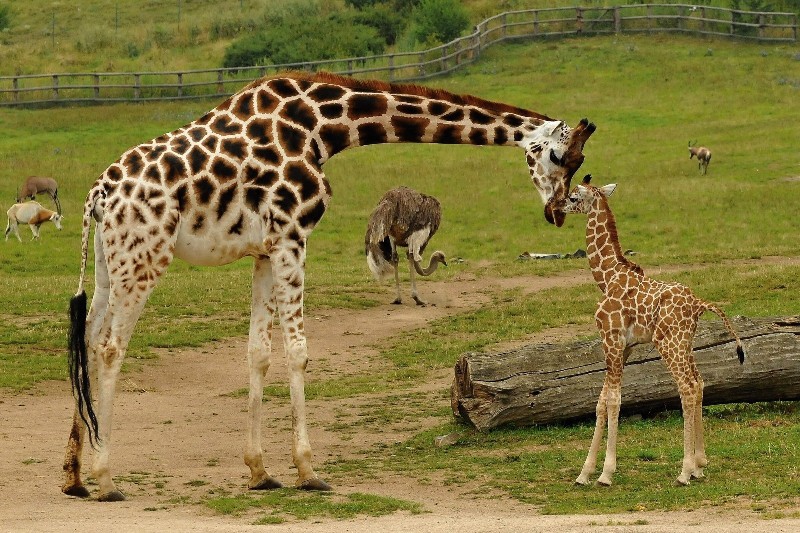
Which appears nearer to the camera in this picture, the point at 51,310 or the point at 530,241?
the point at 51,310

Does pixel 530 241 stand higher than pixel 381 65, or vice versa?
pixel 381 65

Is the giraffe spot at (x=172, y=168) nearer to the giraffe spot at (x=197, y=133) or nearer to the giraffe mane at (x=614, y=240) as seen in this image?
the giraffe spot at (x=197, y=133)

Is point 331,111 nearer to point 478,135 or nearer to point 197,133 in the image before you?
point 197,133

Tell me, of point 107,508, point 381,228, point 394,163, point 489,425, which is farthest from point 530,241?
point 107,508

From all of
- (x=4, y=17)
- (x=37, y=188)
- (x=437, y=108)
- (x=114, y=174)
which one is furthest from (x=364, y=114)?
(x=4, y=17)

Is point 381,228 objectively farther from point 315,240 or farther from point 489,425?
point 489,425

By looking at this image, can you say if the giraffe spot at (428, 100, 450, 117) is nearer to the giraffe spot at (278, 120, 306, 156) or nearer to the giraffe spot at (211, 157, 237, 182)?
the giraffe spot at (278, 120, 306, 156)

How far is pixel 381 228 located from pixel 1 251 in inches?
416

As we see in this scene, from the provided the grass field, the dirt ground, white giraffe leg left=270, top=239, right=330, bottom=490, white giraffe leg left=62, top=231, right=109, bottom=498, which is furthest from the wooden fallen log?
white giraffe leg left=62, top=231, right=109, bottom=498

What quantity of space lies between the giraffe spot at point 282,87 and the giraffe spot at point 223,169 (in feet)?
3.42

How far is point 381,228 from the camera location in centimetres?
2556

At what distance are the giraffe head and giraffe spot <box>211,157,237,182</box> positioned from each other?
2921mm

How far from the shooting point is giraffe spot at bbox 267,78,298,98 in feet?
45.5

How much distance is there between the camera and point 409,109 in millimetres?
14070
